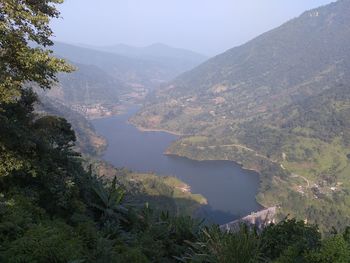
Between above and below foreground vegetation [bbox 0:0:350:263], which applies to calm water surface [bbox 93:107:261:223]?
below

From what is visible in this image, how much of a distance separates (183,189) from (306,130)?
8012cm

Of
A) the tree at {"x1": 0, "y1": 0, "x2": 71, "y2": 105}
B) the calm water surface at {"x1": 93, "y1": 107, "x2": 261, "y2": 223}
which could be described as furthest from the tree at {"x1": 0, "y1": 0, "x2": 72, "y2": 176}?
the calm water surface at {"x1": 93, "y1": 107, "x2": 261, "y2": 223}

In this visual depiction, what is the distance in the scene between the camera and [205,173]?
144 metres

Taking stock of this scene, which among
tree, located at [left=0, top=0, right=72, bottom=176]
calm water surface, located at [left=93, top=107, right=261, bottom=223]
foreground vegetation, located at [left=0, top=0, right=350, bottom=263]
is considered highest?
tree, located at [left=0, top=0, right=72, bottom=176]

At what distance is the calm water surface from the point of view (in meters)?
111

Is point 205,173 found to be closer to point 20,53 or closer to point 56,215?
point 56,215

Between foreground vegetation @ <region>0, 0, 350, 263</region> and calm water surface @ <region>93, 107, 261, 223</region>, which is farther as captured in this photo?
calm water surface @ <region>93, 107, 261, 223</region>

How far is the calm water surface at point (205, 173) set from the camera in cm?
11081

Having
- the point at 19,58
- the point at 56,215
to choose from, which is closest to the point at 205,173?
the point at 56,215

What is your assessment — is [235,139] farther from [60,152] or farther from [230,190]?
[60,152]

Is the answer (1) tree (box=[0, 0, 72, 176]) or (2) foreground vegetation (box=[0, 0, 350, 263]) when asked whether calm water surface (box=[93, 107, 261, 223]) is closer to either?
(2) foreground vegetation (box=[0, 0, 350, 263])

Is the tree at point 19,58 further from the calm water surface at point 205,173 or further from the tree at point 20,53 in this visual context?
the calm water surface at point 205,173

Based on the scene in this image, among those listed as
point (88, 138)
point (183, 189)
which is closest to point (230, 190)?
point (183, 189)

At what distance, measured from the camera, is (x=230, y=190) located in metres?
125
